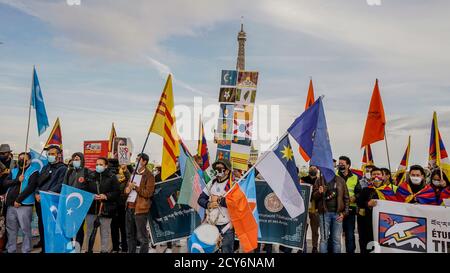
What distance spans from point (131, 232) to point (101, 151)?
4.33 metres

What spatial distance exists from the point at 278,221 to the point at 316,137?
7.76 feet

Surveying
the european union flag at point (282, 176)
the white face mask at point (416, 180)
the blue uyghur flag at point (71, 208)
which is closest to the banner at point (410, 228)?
the white face mask at point (416, 180)

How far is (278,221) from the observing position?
28.5 feet

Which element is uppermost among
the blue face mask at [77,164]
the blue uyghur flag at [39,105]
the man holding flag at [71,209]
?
the blue uyghur flag at [39,105]

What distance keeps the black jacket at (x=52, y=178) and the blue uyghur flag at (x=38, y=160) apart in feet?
1.07

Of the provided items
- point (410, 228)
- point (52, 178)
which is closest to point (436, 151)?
point (410, 228)

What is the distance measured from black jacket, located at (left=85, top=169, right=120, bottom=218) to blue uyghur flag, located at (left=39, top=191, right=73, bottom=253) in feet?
3.24

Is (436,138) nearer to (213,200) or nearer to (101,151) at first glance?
(213,200)

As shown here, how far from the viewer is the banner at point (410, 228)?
6.88 metres

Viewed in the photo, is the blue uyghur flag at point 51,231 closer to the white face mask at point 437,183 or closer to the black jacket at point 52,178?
the black jacket at point 52,178

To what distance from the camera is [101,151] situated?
1223 cm

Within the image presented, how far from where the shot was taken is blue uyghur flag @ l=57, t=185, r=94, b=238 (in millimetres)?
7336

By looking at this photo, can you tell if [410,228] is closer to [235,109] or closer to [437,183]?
[437,183]
